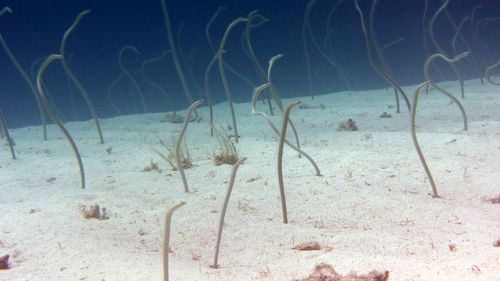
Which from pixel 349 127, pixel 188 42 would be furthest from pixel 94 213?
pixel 188 42

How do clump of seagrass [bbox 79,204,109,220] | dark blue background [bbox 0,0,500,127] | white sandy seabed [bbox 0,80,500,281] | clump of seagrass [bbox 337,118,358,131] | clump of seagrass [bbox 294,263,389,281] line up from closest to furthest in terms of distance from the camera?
1. clump of seagrass [bbox 294,263,389,281]
2. white sandy seabed [bbox 0,80,500,281]
3. clump of seagrass [bbox 79,204,109,220]
4. clump of seagrass [bbox 337,118,358,131]
5. dark blue background [bbox 0,0,500,127]

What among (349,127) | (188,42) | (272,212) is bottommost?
(272,212)

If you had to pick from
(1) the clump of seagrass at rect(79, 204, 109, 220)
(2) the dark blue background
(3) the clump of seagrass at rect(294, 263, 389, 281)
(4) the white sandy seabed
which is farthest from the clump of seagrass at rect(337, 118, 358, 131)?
(2) the dark blue background

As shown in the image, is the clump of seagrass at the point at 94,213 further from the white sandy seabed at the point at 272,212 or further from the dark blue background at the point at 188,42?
the dark blue background at the point at 188,42

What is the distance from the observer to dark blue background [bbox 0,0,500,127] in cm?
2184

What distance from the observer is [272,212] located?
11.1ft

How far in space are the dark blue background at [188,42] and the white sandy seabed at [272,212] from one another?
17.1m

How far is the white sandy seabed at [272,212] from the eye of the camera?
2.38m

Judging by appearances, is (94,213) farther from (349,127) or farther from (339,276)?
(349,127)

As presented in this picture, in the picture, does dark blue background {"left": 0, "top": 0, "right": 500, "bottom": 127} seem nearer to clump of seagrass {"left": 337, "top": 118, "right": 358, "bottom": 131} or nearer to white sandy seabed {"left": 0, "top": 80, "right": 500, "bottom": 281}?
clump of seagrass {"left": 337, "top": 118, "right": 358, "bottom": 131}

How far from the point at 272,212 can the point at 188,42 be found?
22.2m

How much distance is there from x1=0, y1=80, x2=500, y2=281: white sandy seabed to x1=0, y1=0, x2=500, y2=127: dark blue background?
17.1 m

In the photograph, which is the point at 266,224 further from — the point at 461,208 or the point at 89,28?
the point at 89,28

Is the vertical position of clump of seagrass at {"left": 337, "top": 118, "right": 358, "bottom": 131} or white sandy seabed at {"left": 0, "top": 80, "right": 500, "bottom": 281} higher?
clump of seagrass at {"left": 337, "top": 118, "right": 358, "bottom": 131}
